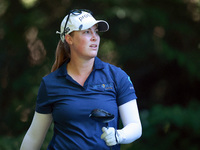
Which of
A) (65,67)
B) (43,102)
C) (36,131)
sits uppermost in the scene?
(65,67)

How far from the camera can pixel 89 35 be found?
2623 millimetres

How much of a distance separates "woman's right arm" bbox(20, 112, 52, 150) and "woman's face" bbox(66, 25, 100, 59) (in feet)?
1.83

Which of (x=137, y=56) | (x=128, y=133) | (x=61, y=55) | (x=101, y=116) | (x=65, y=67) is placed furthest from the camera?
(x=137, y=56)

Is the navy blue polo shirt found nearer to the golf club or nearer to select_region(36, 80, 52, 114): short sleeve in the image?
select_region(36, 80, 52, 114): short sleeve

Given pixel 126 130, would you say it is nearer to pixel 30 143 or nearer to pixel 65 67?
pixel 65 67

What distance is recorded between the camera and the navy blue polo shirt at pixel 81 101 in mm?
2436

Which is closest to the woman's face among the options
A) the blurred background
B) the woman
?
the woman

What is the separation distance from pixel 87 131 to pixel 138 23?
14.7ft

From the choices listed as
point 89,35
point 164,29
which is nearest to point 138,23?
point 164,29

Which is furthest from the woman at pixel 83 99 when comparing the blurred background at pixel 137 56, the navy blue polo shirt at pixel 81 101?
the blurred background at pixel 137 56

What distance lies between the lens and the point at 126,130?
95.5 inches

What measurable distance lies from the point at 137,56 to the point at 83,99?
4.48 meters

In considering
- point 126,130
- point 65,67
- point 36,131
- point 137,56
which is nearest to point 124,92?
point 126,130

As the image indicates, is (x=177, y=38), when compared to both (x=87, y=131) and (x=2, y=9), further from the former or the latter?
(x=87, y=131)
